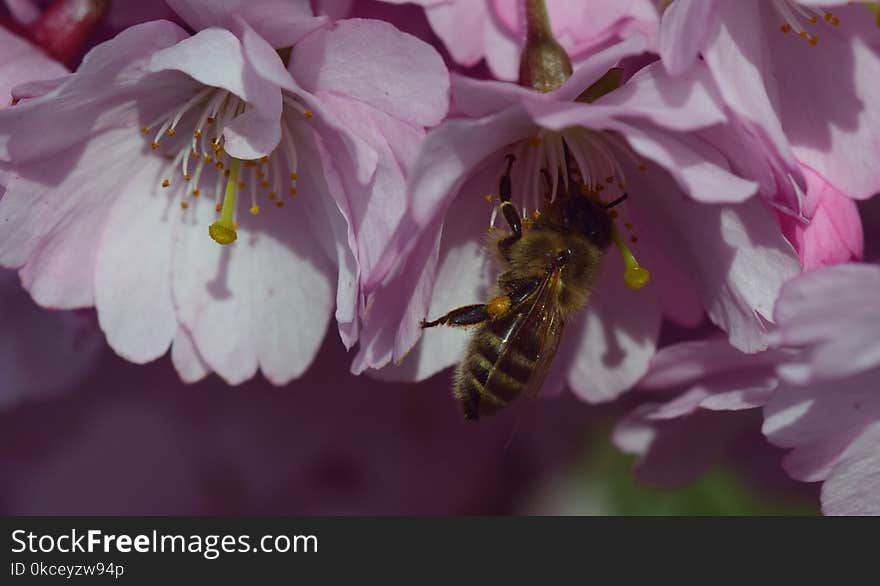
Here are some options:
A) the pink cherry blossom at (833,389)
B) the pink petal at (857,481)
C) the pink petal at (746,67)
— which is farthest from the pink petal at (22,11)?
the pink petal at (857,481)

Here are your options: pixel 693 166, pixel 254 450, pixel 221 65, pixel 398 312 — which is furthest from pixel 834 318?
pixel 254 450

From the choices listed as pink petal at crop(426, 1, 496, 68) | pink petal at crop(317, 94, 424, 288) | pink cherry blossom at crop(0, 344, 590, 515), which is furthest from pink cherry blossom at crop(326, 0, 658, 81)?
pink cherry blossom at crop(0, 344, 590, 515)

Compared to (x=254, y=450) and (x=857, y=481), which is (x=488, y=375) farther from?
(x=254, y=450)

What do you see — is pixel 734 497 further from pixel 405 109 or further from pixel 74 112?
pixel 74 112

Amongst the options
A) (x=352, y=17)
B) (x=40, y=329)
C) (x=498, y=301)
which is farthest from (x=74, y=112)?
(x=40, y=329)

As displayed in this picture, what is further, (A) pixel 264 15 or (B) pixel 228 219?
(B) pixel 228 219

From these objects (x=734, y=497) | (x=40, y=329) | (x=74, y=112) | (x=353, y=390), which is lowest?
(x=734, y=497)

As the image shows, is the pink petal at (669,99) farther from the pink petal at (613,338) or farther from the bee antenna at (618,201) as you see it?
the pink petal at (613,338)
